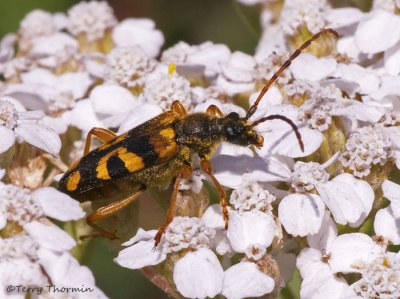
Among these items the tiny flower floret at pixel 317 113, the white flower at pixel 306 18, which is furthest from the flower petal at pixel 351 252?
the white flower at pixel 306 18

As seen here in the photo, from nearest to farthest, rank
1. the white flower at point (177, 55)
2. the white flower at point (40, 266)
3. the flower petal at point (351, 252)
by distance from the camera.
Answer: the white flower at point (40, 266), the flower petal at point (351, 252), the white flower at point (177, 55)

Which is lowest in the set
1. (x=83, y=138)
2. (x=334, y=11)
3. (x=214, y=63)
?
(x=83, y=138)

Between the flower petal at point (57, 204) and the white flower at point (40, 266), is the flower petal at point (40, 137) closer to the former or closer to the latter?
the flower petal at point (57, 204)

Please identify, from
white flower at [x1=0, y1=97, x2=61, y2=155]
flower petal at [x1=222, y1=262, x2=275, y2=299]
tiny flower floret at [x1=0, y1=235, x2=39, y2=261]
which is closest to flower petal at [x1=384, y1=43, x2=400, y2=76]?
flower petal at [x1=222, y1=262, x2=275, y2=299]

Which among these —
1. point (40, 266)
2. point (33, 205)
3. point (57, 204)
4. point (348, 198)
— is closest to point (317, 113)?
point (348, 198)

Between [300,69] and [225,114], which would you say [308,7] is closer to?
[300,69]

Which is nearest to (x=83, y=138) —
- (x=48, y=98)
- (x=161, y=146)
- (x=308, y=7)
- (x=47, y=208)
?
(x=48, y=98)

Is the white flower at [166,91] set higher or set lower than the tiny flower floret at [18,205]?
higher
